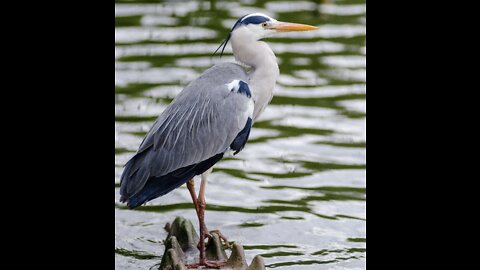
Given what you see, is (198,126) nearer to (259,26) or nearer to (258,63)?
(258,63)

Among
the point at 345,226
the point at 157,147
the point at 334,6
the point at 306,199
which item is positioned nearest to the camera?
the point at 157,147

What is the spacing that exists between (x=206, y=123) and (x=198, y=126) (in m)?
0.07

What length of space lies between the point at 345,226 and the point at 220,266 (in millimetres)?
1982

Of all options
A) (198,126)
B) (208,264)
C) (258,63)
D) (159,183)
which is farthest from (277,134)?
(159,183)

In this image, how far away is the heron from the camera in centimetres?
769

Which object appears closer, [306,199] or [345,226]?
[345,226]

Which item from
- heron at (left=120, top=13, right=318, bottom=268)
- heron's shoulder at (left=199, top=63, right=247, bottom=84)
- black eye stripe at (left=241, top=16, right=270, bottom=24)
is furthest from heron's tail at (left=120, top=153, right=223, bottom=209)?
Answer: black eye stripe at (left=241, top=16, right=270, bottom=24)

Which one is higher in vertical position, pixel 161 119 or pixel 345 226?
pixel 161 119

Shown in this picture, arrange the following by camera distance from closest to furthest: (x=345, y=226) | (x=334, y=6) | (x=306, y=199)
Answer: (x=345, y=226) < (x=306, y=199) < (x=334, y=6)

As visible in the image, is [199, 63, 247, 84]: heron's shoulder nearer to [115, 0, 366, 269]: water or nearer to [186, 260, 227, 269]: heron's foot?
[186, 260, 227, 269]: heron's foot

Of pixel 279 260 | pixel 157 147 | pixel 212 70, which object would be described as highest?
pixel 212 70
